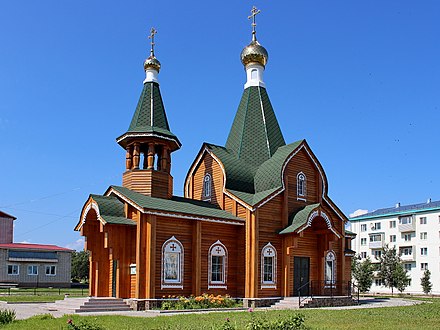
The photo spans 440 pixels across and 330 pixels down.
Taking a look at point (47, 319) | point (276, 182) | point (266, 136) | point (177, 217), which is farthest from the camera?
point (266, 136)

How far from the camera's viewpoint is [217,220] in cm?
2050

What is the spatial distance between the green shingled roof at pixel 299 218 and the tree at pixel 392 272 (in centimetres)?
2486

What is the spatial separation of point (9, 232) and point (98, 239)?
3524 centimetres

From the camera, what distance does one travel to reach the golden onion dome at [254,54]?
26.8 metres

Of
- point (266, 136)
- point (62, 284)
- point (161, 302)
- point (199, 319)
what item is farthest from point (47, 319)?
point (62, 284)

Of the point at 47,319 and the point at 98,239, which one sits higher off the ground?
the point at 98,239

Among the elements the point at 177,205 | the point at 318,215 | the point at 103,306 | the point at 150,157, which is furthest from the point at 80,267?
the point at 103,306

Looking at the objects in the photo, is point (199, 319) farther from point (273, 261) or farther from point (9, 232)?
point (9, 232)

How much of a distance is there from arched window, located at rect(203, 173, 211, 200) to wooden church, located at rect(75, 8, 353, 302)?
0.05 m

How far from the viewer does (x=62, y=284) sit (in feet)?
151

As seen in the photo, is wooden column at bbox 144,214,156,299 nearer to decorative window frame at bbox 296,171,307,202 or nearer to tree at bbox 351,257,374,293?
decorative window frame at bbox 296,171,307,202

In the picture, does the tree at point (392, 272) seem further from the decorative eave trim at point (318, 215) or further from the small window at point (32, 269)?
the small window at point (32, 269)

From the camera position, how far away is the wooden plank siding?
22797 mm

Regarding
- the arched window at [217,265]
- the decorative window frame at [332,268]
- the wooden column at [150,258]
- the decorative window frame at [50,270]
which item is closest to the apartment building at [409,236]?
the decorative window frame at [332,268]
